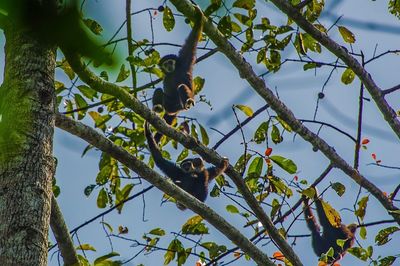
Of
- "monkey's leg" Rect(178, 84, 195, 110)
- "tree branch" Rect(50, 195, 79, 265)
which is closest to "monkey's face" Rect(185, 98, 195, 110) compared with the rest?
"monkey's leg" Rect(178, 84, 195, 110)

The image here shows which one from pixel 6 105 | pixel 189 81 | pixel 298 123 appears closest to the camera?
pixel 6 105

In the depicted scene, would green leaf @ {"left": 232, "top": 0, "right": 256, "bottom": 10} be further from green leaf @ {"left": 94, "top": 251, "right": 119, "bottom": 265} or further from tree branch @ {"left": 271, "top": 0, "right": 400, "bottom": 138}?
green leaf @ {"left": 94, "top": 251, "right": 119, "bottom": 265}

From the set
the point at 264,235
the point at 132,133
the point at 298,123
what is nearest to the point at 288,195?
the point at 264,235

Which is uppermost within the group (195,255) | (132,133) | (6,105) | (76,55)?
(132,133)

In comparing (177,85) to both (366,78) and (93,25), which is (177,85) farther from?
(93,25)

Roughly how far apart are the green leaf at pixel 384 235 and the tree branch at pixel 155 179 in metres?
1.50

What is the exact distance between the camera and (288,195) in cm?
513

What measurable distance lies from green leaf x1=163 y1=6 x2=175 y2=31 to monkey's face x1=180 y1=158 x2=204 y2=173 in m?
3.85

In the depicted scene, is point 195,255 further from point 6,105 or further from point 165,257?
point 6,105

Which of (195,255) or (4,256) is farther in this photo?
(195,255)

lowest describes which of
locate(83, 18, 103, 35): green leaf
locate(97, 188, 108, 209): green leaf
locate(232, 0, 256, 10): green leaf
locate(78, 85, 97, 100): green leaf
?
locate(83, 18, 103, 35): green leaf

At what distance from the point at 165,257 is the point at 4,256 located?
3.51m

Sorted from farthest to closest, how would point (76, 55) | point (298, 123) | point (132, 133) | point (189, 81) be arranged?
point (189, 81), point (132, 133), point (298, 123), point (76, 55)

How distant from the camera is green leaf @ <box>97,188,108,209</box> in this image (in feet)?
16.7
